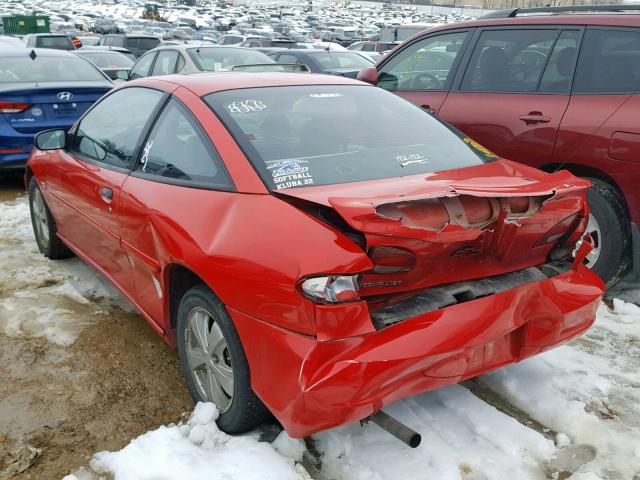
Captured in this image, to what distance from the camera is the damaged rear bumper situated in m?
2.17

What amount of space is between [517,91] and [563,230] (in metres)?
2.16

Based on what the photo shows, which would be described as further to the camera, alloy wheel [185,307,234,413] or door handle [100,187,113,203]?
door handle [100,187,113,203]

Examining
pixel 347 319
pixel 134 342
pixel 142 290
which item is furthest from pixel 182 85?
pixel 347 319

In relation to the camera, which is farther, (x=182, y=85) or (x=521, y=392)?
(x=182, y=85)

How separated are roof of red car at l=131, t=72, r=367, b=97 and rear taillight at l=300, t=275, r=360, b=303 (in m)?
1.41

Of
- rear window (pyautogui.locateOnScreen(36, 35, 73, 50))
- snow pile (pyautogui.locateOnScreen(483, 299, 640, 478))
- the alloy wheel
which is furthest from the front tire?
rear window (pyautogui.locateOnScreen(36, 35, 73, 50))

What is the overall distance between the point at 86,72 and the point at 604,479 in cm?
756

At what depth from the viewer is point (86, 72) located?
797cm

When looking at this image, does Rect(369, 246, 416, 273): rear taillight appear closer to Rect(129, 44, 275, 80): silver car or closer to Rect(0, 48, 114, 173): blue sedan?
Rect(0, 48, 114, 173): blue sedan

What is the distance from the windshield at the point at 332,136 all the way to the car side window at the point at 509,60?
4.87ft

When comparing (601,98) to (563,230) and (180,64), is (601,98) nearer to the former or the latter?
(563,230)

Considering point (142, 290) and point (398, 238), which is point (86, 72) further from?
point (398, 238)

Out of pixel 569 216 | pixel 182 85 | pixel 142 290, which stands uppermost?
pixel 182 85

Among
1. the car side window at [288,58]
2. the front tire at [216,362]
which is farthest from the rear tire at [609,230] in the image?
the car side window at [288,58]
